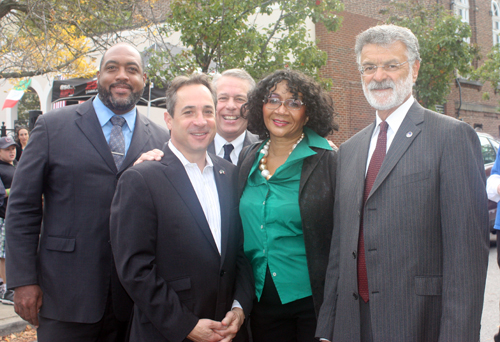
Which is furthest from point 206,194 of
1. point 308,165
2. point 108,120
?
point 108,120

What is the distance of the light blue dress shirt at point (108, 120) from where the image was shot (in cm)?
279

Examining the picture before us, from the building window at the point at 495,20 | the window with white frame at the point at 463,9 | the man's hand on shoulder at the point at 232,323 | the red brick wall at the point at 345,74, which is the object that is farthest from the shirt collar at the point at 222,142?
the building window at the point at 495,20

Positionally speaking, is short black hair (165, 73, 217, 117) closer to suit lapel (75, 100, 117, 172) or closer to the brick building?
suit lapel (75, 100, 117, 172)

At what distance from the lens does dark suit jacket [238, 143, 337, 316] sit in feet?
8.16

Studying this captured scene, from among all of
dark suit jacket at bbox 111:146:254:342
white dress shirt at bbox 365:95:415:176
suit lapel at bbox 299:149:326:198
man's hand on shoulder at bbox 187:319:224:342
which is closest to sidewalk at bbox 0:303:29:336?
dark suit jacket at bbox 111:146:254:342

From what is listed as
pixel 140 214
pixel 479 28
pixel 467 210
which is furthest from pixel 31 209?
pixel 479 28

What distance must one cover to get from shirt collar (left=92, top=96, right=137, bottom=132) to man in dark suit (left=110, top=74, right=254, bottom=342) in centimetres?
49

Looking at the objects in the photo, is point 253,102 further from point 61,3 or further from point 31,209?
point 61,3

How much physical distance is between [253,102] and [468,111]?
63.6 ft

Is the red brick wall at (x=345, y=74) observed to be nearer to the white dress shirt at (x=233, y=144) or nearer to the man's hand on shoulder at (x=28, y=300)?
the white dress shirt at (x=233, y=144)

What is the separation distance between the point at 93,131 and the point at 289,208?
1.32 metres

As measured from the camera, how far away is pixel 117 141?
108 inches

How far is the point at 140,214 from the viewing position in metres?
2.15

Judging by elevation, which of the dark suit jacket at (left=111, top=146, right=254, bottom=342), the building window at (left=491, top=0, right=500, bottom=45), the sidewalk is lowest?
the sidewalk
